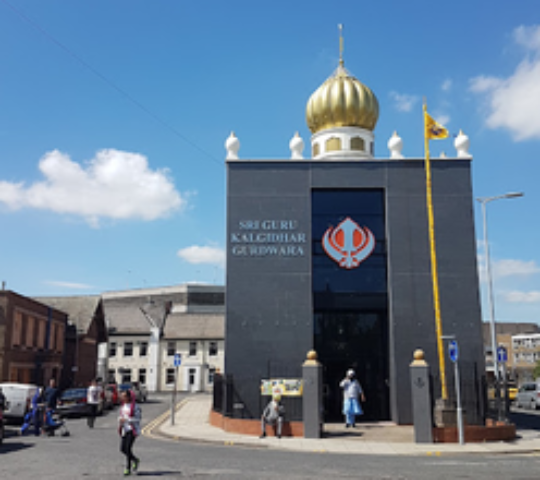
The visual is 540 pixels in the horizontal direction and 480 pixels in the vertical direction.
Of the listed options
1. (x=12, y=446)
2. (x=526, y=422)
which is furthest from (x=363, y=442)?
(x=526, y=422)

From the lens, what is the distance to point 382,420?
1877 centimetres

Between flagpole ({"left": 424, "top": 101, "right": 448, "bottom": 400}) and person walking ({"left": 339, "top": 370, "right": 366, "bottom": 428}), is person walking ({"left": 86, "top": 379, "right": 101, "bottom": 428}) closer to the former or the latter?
person walking ({"left": 339, "top": 370, "right": 366, "bottom": 428})

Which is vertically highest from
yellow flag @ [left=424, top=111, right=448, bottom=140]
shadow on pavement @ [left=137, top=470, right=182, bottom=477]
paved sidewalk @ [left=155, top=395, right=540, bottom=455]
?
yellow flag @ [left=424, top=111, right=448, bottom=140]

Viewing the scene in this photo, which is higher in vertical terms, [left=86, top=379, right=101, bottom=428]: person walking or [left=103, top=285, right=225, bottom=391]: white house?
[left=103, top=285, right=225, bottom=391]: white house

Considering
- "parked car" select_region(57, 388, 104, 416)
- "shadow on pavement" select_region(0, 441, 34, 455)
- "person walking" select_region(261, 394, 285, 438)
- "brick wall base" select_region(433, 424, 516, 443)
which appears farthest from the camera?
"parked car" select_region(57, 388, 104, 416)

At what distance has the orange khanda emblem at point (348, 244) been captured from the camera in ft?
64.4

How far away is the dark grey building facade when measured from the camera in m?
18.7

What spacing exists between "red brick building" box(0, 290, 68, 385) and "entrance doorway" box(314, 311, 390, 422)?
57.1 ft

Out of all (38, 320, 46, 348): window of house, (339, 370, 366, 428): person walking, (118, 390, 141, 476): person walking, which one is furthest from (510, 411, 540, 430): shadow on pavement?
(38, 320, 46, 348): window of house

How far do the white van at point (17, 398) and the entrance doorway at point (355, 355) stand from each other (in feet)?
33.1

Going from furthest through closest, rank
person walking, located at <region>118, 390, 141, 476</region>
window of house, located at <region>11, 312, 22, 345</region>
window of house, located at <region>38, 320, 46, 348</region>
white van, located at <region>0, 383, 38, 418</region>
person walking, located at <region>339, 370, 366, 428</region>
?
window of house, located at <region>38, 320, 46, 348</region>, window of house, located at <region>11, 312, 22, 345</region>, white van, located at <region>0, 383, 38, 418</region>, person walking, located at <region>339, 370, 366, 428</region>, person walking, located at <region>118, 390, 141, 476</region>

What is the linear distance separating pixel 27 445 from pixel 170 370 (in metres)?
38.4

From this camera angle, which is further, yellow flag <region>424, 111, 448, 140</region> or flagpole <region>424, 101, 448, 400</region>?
yellow flag <region>424, 111, 448, 140</region>

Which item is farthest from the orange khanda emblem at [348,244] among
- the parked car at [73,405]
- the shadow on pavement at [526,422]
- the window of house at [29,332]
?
the window of house at [29,332]
